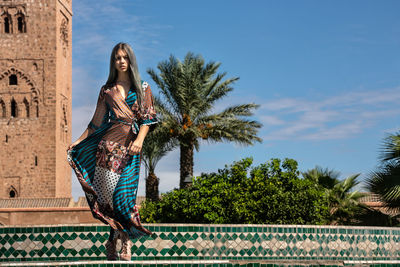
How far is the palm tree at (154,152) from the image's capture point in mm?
22547

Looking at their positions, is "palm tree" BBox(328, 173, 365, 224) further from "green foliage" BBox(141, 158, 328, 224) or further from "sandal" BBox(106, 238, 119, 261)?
"sandal" BBox(106, 238, 119, 261)

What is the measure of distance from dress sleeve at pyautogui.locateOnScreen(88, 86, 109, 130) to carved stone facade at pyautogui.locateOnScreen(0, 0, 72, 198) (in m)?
29.8

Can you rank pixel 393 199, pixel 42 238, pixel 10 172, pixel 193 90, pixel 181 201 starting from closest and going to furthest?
pixel 42 238, pixel 393 199, pixel 181 201, pixel 193 90, pixel 10 172

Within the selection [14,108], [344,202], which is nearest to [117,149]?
[344,202]

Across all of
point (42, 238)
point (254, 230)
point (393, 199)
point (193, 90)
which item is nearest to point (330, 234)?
point (254, 230)

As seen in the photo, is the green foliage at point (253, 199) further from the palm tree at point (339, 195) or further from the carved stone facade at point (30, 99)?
the carved stone facade at point (30, 99)

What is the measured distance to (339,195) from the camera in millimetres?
16688

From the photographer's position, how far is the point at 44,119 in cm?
3597

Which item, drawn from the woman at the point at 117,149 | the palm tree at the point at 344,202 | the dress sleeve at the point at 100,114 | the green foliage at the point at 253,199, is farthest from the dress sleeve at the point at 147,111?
the palm tree at the point at 344,202

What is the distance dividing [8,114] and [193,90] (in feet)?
52.8

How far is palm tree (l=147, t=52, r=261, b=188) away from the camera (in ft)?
74.2

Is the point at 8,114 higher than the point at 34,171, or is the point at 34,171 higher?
the point at 8,114

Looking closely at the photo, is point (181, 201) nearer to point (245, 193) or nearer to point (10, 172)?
point (245, 193)

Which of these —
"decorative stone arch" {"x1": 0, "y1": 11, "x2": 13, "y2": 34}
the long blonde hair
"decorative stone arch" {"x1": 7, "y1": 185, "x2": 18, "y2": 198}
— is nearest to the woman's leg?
the long blonde hair
